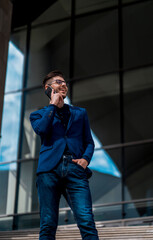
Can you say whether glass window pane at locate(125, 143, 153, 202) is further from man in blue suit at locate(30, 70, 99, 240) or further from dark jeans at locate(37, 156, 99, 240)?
dark jeans at locate(37, 156, 99, 240)

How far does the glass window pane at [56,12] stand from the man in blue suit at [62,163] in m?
9.88

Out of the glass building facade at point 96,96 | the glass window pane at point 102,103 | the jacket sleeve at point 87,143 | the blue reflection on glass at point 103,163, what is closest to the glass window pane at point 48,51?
the glass building facade at point 96,96

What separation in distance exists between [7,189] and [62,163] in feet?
27.7

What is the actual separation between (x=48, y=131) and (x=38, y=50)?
32.6 feet

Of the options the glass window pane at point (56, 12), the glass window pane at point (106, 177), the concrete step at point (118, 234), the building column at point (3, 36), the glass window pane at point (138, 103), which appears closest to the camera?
the concrete step at point (118, 234)

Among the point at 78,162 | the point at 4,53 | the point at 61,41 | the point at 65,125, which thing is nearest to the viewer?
the point at 78,162

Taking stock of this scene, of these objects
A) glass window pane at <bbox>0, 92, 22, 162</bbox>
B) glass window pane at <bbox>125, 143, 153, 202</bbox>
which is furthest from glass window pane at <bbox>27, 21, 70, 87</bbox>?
glass window pane at <bbox>125, 143, 153, 202</bbox>

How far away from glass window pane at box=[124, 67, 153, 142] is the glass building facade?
26 millimetres

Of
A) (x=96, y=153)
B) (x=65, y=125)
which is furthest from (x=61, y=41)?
(x=65, y=125)

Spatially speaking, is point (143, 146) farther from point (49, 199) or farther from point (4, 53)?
point (49, 199)

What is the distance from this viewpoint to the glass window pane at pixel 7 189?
1173cm

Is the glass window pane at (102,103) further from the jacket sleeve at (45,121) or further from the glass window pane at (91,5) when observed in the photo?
the jacket sleeve at (45,121)

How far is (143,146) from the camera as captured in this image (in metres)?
11.0

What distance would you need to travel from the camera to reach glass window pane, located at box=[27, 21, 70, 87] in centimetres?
1295
